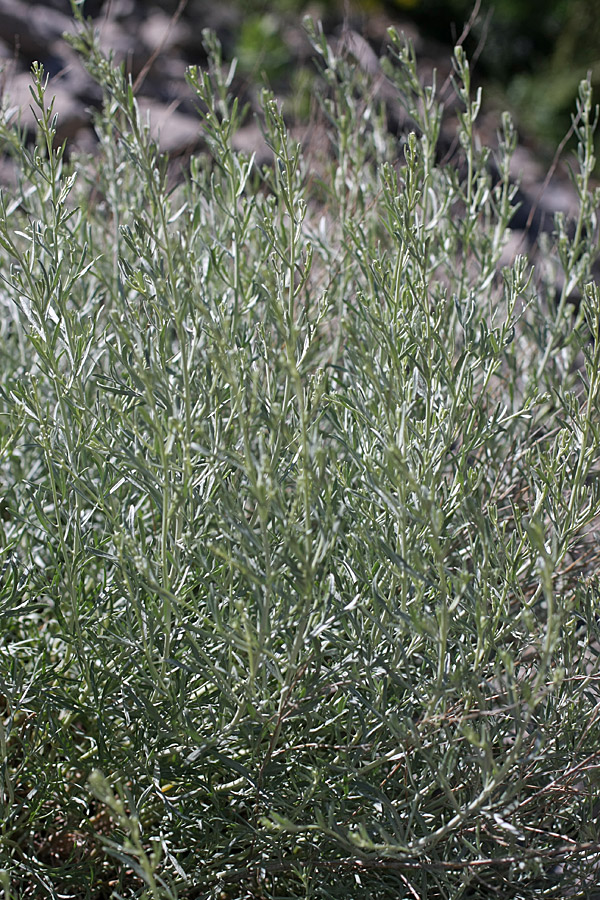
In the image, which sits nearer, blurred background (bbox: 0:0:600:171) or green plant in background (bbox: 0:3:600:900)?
green plant in background (bbox: 0:3:600:900)

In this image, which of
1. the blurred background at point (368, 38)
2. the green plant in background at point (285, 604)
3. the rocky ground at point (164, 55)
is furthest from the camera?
the blurred background at point (368, 38)

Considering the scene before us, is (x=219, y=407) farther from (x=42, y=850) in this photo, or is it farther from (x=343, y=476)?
(x=42, y=850)

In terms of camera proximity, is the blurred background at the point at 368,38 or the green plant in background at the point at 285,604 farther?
the blurred background at the point at 368,38

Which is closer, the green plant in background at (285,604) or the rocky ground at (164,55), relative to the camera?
the green plant in background at (285,604)

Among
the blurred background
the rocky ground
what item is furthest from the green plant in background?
the blurred background

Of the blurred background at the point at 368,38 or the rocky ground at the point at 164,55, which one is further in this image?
the blurred background at the point at 368,38

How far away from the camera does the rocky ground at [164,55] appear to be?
443 cm

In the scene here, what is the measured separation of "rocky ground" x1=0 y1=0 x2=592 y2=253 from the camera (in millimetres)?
4430

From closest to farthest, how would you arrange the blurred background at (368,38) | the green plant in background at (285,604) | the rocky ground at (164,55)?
the green plant in background at (285,604) < the rocky ground at (164,55) < the blurred background at (368,38)

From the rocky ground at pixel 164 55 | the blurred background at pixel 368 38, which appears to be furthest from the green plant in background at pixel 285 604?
the blurred background at pixel 368 38

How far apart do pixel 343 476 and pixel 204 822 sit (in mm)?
579

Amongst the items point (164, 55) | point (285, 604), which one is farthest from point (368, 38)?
point (285, 604)

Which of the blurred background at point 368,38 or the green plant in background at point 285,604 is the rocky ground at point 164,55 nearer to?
the blurred background at point 368,38

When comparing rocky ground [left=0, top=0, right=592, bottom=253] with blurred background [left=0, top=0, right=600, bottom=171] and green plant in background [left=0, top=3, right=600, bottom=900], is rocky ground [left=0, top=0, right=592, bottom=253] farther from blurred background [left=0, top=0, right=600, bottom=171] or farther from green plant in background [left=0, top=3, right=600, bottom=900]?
green plant in background [left=0, top=3, right=600, bottom=900]
